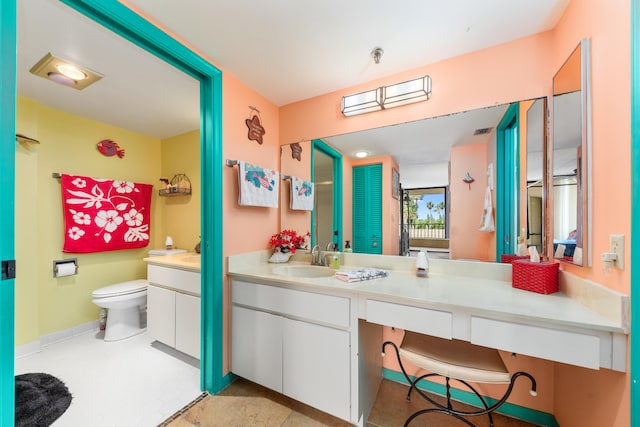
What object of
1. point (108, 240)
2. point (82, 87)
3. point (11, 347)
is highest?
point (82, 87)

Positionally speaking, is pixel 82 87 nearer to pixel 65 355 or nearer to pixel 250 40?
pixel 250 40

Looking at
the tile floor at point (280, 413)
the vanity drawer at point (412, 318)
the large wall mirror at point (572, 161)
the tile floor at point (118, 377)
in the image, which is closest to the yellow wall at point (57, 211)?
the tile floor at point (118, 377)

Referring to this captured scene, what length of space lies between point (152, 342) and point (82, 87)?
Answer: 226cm

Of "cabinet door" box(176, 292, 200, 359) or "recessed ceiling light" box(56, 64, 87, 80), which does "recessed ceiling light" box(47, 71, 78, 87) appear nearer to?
"recessed ceiling light" box(56, 64, 87, 80)

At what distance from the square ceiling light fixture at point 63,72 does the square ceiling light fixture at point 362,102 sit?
1.82 m

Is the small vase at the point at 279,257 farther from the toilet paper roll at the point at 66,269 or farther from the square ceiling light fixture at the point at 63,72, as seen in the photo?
the toilet paper roll at the point at 66,269

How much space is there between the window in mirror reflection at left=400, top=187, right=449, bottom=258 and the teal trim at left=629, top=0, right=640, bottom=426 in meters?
0.86

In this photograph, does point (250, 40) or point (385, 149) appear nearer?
Answer: point (250, 40)

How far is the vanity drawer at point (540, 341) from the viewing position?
877mm

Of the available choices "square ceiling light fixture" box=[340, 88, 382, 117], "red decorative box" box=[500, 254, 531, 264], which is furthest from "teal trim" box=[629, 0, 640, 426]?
"square ceiling light fixture" box=[340, 88, 382, 117]

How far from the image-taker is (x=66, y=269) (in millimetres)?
2355

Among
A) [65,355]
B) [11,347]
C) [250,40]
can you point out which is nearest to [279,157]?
[250,40]

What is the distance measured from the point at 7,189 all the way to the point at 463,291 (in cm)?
190

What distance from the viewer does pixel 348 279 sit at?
4.63 feet
